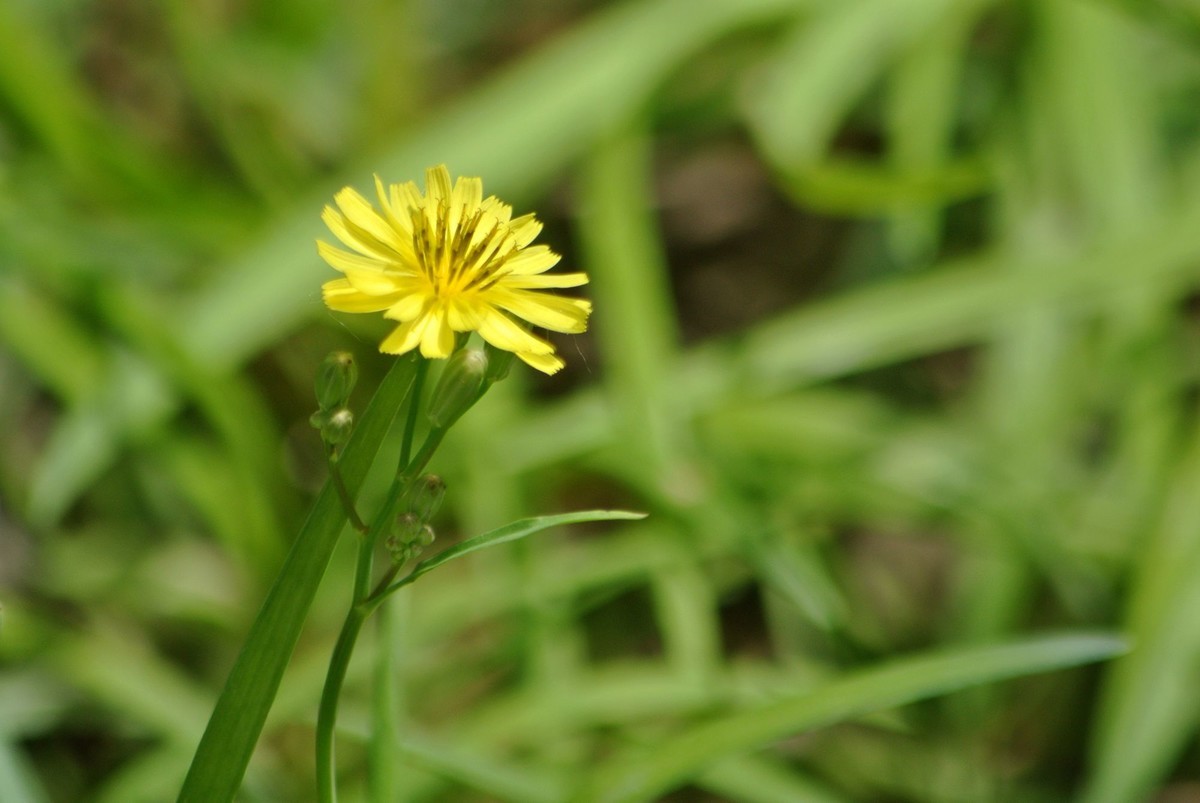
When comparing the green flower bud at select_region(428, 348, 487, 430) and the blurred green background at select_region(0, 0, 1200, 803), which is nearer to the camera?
the green flower bud at select_region(428, 348, 487, 430)

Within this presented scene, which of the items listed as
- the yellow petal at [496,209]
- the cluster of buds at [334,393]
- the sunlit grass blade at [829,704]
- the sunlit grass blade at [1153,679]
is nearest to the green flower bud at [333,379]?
the cluster of buds at [334,393]

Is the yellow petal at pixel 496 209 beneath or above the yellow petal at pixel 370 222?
above

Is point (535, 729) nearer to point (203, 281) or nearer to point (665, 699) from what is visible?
point (665, 699)

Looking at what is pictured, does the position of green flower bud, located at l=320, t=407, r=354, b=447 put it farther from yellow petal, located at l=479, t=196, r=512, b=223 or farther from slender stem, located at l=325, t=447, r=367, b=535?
yellow petal, located at l=479, t=196, r=512, b=223

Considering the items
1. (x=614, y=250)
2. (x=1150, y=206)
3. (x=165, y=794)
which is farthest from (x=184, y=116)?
(x=1150, y=206)

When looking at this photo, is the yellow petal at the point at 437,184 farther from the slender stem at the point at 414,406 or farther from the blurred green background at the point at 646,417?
the blurred green background at the point at 646,417

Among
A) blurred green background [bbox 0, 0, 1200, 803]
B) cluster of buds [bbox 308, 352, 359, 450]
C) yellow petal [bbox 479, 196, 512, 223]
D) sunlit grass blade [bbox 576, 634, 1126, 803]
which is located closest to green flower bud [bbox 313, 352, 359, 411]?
cluster of buds [bbox 308, 352, 359, 450]
